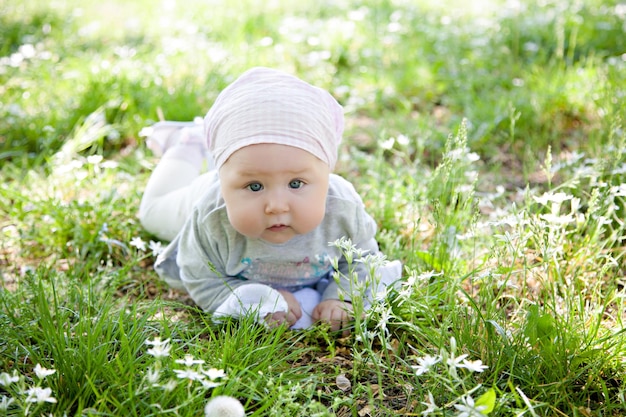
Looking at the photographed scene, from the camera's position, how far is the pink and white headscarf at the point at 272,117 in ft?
7.72

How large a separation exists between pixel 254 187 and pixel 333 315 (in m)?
0.60

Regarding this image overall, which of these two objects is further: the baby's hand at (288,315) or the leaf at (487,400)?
the baby's hand at (288,315)

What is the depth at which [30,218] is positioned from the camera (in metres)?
3.40

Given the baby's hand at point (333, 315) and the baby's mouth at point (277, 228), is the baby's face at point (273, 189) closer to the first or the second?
the baby's mouth at point (277, 228)

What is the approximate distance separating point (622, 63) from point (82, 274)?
379 centimetres

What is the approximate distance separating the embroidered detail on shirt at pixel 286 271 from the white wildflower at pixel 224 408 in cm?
96

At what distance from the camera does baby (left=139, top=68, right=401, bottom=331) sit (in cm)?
237

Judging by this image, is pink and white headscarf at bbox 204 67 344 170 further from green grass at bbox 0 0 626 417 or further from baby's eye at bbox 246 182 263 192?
green grass at bbox 0 0 626 417

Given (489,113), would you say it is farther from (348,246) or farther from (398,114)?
(348,246)

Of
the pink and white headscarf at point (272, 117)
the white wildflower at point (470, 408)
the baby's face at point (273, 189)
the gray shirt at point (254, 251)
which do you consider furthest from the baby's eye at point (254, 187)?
the white wildflower at point (470, 408)

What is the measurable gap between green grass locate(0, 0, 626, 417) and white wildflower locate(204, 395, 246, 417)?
5 cm

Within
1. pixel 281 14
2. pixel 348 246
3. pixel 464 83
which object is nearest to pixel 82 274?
pixel 348 246

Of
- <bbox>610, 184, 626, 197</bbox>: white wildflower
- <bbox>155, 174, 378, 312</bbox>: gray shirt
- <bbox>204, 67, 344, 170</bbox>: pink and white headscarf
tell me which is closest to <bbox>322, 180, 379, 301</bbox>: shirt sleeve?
<bbox>155, 174, 378, 312</bbox>: gray shirt

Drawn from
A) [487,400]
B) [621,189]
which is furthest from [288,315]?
[621,189]
